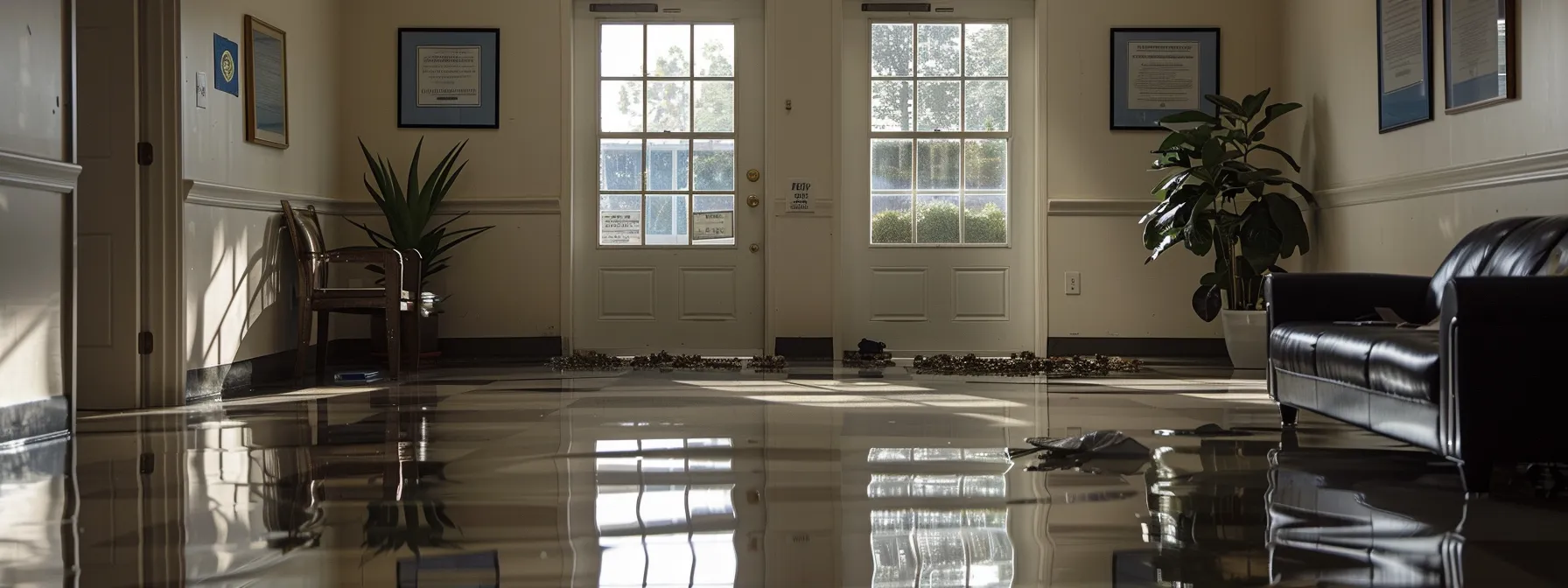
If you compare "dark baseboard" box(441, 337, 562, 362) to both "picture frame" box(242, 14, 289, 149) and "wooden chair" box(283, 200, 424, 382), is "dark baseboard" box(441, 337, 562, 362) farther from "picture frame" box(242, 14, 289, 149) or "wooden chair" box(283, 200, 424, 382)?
"picture frame" box(242, 14, 289, 149)

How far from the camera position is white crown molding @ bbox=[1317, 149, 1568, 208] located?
4.08m

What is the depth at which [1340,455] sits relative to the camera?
310 cm

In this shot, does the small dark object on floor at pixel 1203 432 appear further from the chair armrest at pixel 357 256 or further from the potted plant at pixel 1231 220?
the chair armrest at pixel 357 256

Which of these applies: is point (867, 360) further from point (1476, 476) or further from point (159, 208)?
point (1476, 476)

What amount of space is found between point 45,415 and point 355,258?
1.98 metres

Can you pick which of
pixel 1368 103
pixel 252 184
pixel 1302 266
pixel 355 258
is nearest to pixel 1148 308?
pixel 1302 266

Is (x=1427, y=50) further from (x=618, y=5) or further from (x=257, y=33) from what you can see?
(x=257, y=33)

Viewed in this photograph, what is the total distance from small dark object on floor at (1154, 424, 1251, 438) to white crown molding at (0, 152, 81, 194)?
11.2 feet

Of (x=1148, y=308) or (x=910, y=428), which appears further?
(x=1148, y=308)

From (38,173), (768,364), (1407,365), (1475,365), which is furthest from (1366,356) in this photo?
(38,173)

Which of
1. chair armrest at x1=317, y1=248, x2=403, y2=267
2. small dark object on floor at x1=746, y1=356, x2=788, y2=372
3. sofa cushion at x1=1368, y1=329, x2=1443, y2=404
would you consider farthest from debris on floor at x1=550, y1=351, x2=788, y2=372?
sofa cushion at x1=1368, y1=329, x2=1443, y2=404

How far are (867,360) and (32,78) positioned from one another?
3.91 m

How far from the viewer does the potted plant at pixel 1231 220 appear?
224 inches

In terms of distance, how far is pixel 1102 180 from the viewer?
6.61 meters
